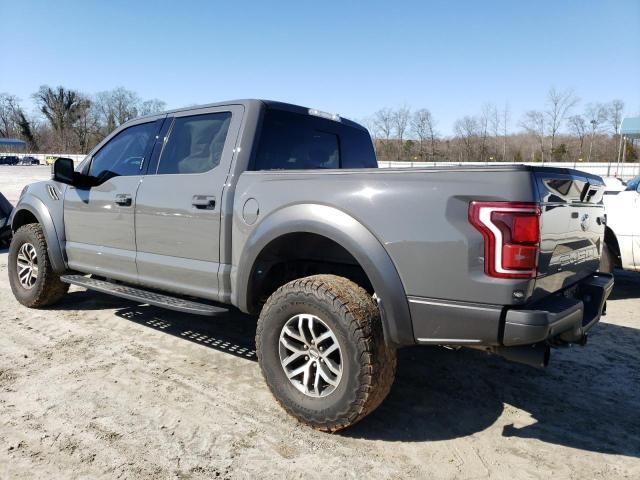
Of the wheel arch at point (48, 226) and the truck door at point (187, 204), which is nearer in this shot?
the truck door at point (187, 204)

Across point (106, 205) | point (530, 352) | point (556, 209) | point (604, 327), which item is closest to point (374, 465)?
point (530, 352)

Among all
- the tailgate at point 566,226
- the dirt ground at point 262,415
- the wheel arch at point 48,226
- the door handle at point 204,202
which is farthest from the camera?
the wheel arch at point 48,226

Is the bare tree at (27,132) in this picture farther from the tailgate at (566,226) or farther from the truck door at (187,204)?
the tailgate at (566,226)

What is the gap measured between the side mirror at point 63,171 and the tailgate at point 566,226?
3934 mm

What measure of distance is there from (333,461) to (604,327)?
11.9ft

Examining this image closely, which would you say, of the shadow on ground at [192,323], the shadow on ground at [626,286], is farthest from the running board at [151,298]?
the shadow on ground at [626,286]

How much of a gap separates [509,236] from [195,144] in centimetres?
251

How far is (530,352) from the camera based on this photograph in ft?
7.91

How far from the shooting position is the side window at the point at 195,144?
11.8 feet

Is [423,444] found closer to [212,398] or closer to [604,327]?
[212,398]

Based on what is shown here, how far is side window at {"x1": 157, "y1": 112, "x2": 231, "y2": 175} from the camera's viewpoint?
142 inches

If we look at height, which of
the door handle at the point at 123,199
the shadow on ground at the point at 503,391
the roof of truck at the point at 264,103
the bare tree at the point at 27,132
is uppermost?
the bare tree at the point at 27,132

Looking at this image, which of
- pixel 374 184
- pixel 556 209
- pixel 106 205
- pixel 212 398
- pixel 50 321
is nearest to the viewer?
pixel 556 209

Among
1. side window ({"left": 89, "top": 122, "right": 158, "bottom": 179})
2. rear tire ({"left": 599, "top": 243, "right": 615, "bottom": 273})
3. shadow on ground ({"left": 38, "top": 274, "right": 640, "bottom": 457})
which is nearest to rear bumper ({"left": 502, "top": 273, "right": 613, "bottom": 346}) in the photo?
shadow on ground ({"left": 38, "top": 274, "right": 640, "bottom": 457})
